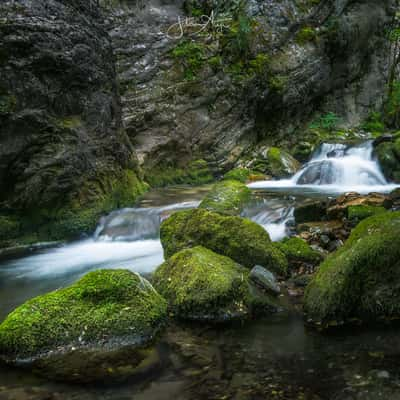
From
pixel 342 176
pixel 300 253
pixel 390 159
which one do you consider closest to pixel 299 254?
pixel 300 253

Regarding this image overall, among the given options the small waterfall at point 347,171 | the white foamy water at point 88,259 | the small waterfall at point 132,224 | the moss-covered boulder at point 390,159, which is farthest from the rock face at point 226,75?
the white foamy water at point 88,259

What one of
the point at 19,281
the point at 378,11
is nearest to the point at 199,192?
the point at 19,281

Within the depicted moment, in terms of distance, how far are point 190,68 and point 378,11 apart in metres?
11.6

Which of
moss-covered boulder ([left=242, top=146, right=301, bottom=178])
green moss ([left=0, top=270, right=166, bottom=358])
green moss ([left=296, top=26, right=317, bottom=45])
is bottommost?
green moss ([left=0, top=270, right=166, bottom=358])

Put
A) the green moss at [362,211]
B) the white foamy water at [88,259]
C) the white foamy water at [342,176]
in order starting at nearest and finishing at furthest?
1. the green moss at [362,211]
2. the white foamy water at [88,259]
3. the white foamy water at [342,176]

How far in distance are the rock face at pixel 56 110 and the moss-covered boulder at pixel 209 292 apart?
4851 millimetres

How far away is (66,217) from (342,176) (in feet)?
29.1

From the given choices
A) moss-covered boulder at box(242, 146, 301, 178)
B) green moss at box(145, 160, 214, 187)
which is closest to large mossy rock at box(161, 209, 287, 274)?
green moss at box(145, 160, 214, 187)

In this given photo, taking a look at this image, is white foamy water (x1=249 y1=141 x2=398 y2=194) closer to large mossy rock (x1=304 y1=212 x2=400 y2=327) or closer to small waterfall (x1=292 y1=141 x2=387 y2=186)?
small waterfall (x1=292 y1=141 x2=387 y2=186)

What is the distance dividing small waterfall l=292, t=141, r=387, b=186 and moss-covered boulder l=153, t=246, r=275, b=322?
9293mm

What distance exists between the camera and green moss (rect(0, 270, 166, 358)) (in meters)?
3.40

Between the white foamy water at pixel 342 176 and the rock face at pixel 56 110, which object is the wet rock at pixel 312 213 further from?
the rock face at pixel 56 110

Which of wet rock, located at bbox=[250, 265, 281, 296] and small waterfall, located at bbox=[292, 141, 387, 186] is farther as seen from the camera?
small waterfall, located at bbox=[292, 141, 387, 186]

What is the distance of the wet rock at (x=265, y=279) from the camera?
177 inches
